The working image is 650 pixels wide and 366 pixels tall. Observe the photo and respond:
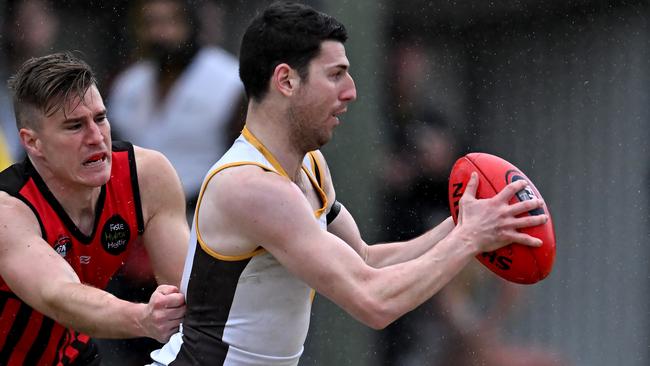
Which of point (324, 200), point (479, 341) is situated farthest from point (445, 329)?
point (324, 200)

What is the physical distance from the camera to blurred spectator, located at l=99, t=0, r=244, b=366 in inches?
211

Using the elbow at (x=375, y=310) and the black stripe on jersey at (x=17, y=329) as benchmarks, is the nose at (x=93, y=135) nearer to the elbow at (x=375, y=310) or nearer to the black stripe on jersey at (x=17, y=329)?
the black stripe on jersey at (x=17, y=329)

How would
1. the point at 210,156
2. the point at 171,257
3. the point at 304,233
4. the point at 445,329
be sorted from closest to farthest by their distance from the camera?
the point at 304,233 → the point at 171,257 → the point at 210,156 → the point at 445,329

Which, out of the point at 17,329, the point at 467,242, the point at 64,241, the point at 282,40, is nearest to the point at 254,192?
the point at 282,40

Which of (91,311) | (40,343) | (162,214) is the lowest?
(40,343)

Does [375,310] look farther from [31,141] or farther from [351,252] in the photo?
[31,141]

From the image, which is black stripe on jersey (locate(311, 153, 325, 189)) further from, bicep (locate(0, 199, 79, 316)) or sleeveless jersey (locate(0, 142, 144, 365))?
bicep (locate(0, 199, 79, 316))

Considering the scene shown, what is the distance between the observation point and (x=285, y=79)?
3.45 m

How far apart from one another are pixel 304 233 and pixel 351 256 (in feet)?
0.46

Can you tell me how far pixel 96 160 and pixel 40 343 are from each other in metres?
0.65

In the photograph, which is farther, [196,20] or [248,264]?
[196,20]

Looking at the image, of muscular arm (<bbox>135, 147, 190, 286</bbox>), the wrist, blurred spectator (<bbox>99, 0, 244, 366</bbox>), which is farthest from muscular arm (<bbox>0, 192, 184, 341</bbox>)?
blurred spectator (<bbox>99, 0, 244, 366</bbox>)

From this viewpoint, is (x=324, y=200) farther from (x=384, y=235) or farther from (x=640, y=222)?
(x=640, y=222)

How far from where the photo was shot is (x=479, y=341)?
5.77m
